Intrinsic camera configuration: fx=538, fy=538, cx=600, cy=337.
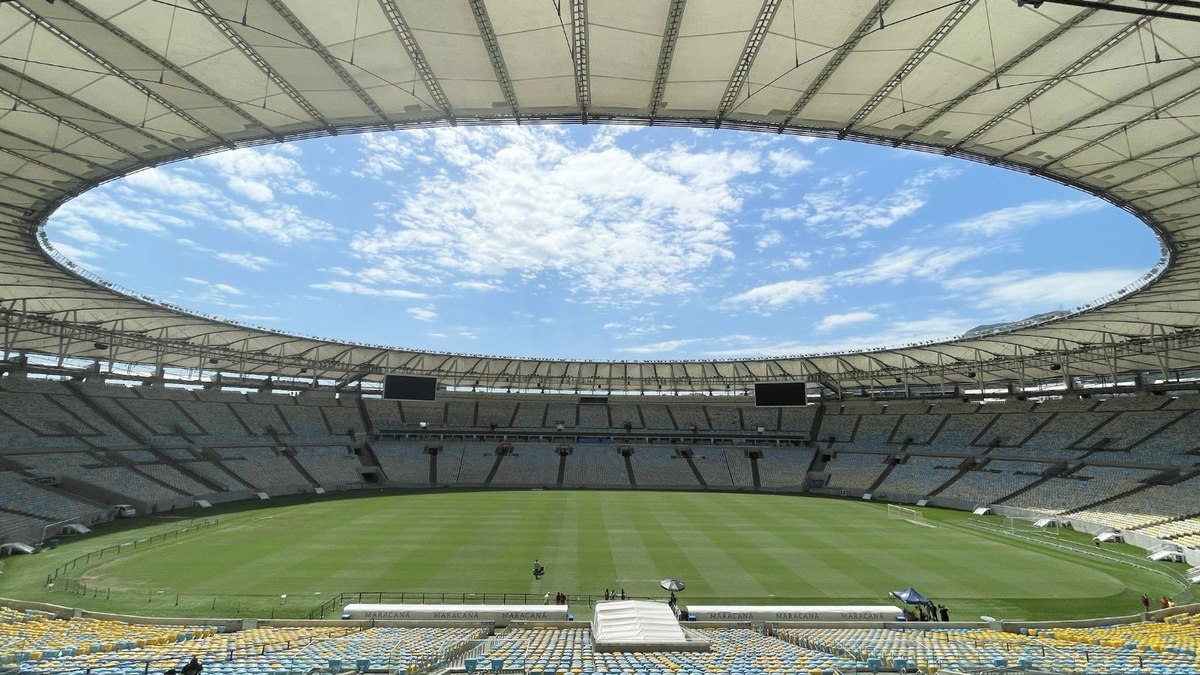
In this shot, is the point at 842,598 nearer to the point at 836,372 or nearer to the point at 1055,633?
the point at 1055,633

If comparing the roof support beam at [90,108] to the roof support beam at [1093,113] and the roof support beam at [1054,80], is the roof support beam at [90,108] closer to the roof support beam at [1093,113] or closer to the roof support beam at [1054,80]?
the roof support beam at [1054,80]

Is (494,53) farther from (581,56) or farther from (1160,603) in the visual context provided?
(1160,603)

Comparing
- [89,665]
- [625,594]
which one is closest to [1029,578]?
[625,594]

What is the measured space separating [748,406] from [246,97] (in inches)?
2492

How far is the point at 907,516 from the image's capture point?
40.3 m

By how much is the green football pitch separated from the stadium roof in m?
15.6

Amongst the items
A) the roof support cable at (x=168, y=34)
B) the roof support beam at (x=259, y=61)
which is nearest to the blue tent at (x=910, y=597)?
the roof support beam at (x=259, y=61)

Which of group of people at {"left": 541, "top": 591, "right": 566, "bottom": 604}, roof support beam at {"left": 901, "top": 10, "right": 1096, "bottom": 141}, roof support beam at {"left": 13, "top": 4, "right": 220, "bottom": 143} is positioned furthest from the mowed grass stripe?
roof support beam at {"left": 13, "top": 4, "right": 220, "bottom": 143}

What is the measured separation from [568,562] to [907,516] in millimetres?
28307

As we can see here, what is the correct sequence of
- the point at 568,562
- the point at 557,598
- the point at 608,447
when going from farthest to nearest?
the point at 608,447 → the point at 568,562 → the point at 557,598

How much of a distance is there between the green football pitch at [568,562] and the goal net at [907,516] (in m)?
0.84

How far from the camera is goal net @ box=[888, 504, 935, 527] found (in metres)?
37.7

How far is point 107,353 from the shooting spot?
44750 millimetres

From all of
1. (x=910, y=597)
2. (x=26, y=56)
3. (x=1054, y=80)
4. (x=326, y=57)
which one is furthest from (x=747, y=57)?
(x=910, y=597)
